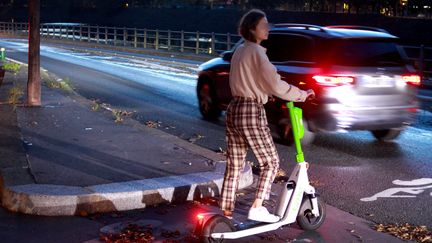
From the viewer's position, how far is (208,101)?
12.1 metres

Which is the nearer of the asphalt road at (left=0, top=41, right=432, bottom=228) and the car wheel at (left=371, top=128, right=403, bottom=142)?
the asphalt road at (left=0, top=41, right=432, bottom=228)

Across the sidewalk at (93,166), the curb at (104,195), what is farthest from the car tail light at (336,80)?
the curb at (104,195)

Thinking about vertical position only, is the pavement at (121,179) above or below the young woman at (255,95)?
below

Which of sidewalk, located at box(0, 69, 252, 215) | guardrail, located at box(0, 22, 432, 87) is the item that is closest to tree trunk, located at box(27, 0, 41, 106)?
sidewalk, located at box(0, 69, 252, 215)

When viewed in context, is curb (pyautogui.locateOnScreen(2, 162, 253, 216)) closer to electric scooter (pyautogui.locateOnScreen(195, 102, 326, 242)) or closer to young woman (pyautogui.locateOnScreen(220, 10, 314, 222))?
electric scooter (pyautogui.locateOnScreen(195, 102, 326, 242))

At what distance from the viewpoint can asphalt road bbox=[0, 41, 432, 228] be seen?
6641 mm

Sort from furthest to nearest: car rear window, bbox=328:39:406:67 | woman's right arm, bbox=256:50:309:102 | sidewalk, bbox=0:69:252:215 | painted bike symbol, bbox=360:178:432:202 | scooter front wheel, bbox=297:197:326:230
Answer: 1. car rear window, bbox=328:39:406:67
2. painted bike symbol, bbox=360:178:432:202
3. sidewalk, bbox=0:69:252:215
4. scooter front wheel, bbox=297:197:326:230
5. woman's right arm, bbox=256:50:309:102

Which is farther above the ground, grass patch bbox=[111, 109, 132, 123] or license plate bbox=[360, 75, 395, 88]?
license plate bbox=[360, 75, 395, 88]

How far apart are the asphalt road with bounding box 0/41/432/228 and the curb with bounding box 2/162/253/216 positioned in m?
1.47

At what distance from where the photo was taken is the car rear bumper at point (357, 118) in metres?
9.15

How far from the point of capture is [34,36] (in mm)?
12141

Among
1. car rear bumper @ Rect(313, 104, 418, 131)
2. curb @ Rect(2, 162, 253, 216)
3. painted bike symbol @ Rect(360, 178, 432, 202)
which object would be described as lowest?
painted bike symbol @ Rect(360, 178, 432, 202)

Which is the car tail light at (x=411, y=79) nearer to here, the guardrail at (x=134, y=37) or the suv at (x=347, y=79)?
the suv at (x=347, y=79)

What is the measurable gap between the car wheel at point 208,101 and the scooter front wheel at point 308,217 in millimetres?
6484
